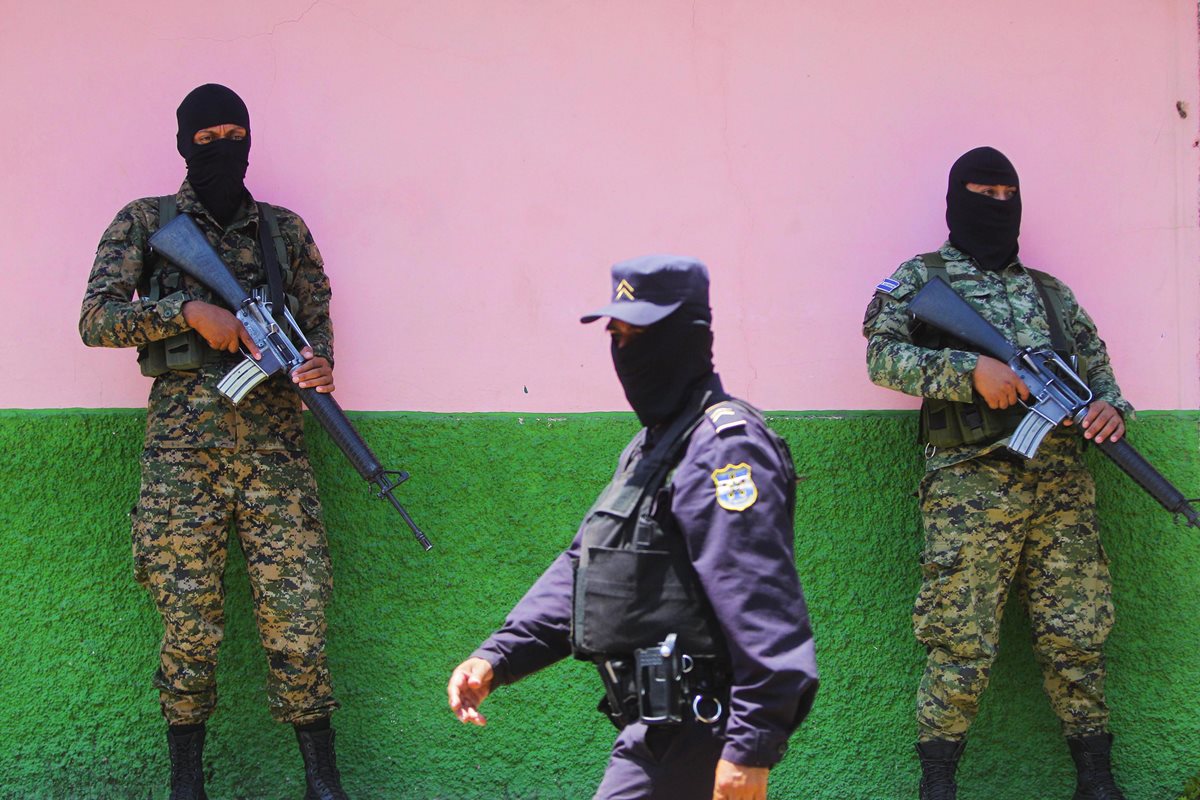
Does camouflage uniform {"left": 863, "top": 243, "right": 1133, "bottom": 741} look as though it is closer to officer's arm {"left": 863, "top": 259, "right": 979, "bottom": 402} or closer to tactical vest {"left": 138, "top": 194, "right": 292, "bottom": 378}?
officer's arm {"left": 863, "top": 259, "right": 979, "bottom": 402}

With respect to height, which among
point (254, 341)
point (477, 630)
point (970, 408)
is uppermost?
point (254, 341)

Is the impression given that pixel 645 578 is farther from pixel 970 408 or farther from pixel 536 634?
pixel 970 408

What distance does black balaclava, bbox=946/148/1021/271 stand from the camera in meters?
4.54

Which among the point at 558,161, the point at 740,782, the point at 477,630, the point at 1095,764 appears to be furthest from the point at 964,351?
the point at 740,782

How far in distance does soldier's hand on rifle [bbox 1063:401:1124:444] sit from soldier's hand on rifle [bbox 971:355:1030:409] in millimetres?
207

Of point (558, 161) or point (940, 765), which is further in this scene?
point (558, 161)

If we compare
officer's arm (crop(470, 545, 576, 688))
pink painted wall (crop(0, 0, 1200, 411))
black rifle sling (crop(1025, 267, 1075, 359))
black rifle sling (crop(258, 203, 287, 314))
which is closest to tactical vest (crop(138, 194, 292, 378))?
black rifle sling (crop(258, 203, 287, 314))

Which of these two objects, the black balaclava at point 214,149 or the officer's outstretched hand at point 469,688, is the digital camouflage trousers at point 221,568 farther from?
the officer's outstretched hand at point 469,688

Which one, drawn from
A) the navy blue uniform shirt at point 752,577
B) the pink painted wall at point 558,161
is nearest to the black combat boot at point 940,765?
the pink painted wall at point 558,161

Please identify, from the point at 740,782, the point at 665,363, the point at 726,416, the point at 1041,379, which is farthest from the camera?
the point at 1041,379

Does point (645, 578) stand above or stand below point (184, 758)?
above

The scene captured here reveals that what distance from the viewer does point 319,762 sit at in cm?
445

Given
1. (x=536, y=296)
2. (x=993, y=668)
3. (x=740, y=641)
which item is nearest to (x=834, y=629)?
(x=993, y=668)

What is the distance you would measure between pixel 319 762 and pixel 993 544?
2.38m
